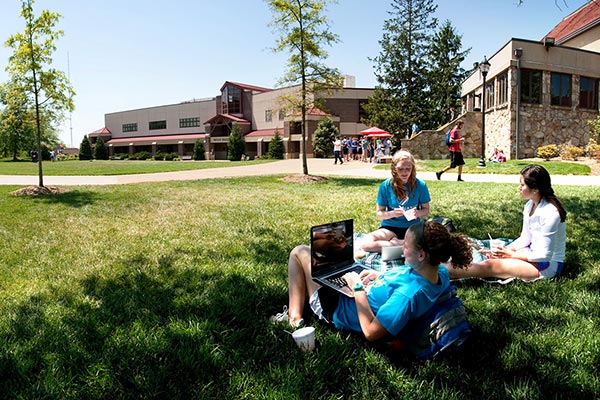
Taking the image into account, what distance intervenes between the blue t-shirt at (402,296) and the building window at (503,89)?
23.4 meters

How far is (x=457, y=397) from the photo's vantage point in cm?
229

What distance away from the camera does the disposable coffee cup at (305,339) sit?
2738 mm

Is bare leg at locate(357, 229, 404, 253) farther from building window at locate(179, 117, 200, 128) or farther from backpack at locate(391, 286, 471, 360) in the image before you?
building window at locate(179, 117, 200, 128)

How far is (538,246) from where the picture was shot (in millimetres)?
3980

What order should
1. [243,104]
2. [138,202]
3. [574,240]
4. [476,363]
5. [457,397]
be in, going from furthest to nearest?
[243,104] → [138,202] → [574,240] → [476,363] → [457,397]

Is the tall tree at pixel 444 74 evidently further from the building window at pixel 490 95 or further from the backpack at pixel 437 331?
the backpack at pixel 437 331

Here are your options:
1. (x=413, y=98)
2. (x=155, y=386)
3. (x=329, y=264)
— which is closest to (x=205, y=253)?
(x=329, y=264)

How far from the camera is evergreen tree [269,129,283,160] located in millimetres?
41188

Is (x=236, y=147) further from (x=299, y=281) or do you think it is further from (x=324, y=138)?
(x=299, y=281)

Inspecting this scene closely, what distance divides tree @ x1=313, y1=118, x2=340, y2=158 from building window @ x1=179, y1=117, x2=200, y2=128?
23170 millimetres

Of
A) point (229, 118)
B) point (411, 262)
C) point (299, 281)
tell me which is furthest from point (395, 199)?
point (229, 118)

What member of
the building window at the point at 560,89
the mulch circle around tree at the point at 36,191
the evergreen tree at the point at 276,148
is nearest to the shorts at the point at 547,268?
the mulch circle around tree at the point at 36,191

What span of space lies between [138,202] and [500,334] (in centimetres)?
822

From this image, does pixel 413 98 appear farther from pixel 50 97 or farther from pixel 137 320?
pixel 137 320
